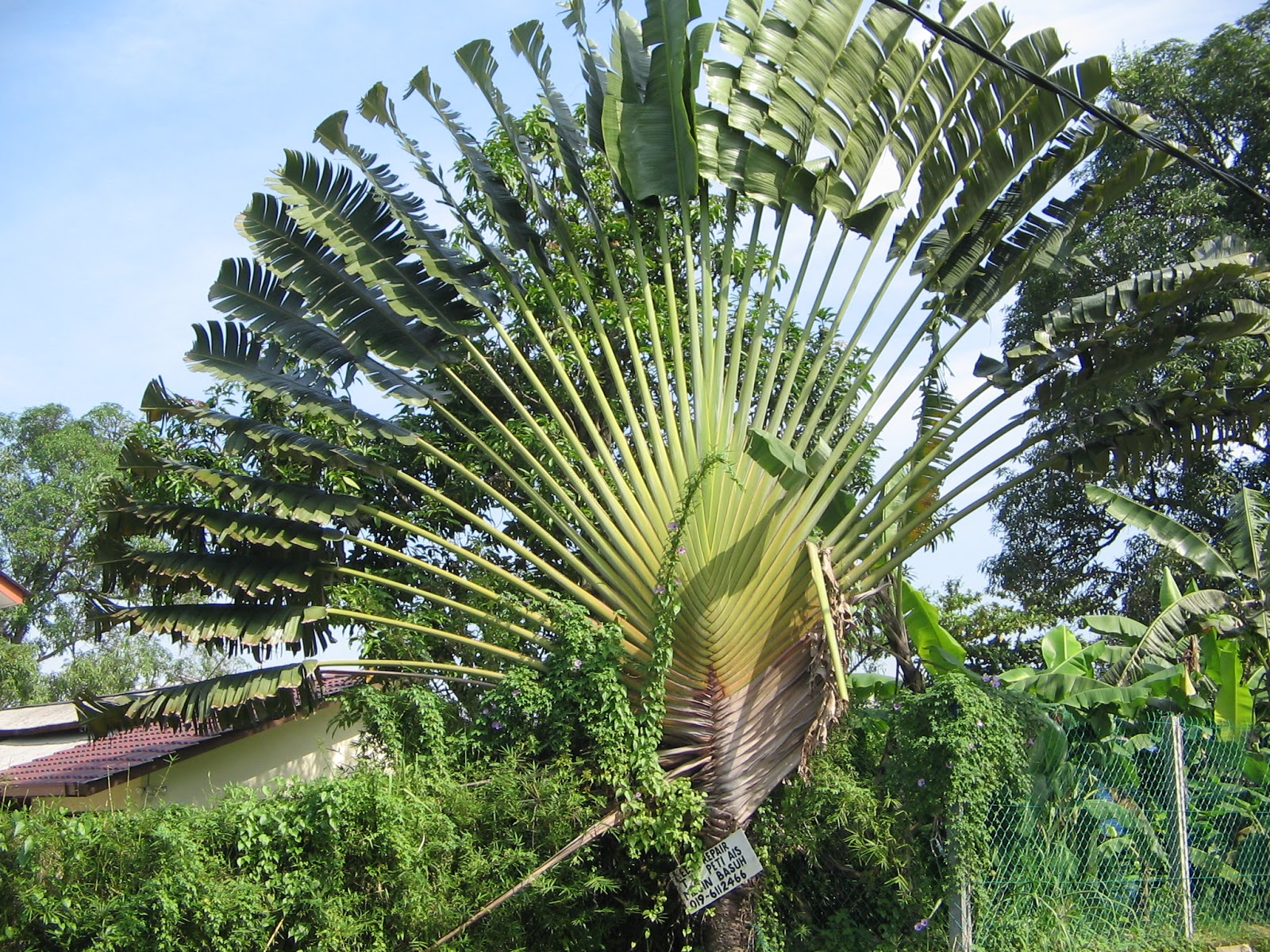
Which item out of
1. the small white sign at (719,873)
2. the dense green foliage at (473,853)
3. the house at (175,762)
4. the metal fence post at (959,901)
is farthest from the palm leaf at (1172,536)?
the house at (175,762)

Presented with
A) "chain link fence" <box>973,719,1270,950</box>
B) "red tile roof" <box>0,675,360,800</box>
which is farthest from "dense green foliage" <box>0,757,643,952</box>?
"chain link fence" <box>973,719,1270,950</box>

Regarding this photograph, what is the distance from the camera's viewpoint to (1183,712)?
9.20 metres

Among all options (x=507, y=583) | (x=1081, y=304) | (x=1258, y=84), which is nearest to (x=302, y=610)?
(x=507, y=583)

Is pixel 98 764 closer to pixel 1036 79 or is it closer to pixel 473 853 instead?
pixel 473 853

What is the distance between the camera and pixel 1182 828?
25.4 ft

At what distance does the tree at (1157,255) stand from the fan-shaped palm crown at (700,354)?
7696 mm

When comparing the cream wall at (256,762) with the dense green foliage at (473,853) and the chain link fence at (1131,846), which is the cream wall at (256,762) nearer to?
the dense green foliage at (473,853)

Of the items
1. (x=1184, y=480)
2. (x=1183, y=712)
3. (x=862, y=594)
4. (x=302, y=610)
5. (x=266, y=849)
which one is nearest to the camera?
(x=266, y=849)

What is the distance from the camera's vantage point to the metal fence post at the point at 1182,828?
7648 mm

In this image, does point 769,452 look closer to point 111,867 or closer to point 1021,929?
point 1021,929

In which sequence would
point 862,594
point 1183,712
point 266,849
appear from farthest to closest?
point 1183,712 < point 862,594 < point 266,849

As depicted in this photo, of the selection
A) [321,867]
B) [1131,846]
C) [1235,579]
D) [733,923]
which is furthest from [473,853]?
[1235,579]

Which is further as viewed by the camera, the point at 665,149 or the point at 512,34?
the point at 512,34

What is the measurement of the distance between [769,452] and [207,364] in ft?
15.9
